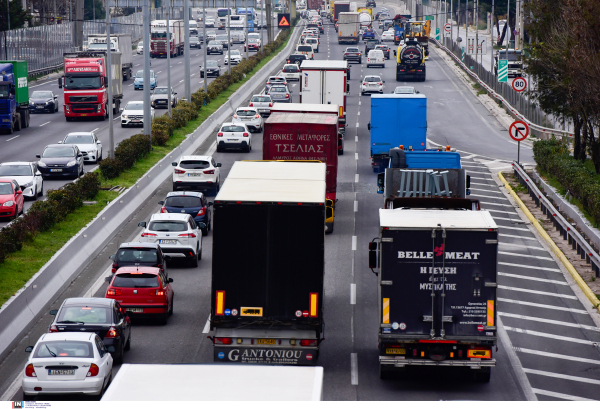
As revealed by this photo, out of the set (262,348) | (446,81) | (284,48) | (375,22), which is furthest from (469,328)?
(375,22)

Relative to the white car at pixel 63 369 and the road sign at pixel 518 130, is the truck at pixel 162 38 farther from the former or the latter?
the white car at pixel 63 369

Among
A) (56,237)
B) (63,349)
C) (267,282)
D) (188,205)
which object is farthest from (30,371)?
(188,205)

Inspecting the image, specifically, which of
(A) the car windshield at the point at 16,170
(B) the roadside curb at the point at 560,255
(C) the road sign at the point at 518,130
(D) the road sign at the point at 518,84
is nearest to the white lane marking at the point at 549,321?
(B) the roadside curb at the point at 560,255

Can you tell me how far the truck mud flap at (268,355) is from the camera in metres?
16.7

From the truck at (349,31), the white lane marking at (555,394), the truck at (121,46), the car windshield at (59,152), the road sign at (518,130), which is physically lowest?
the white lane marking at (555,394)

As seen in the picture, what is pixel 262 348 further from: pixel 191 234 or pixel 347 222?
pixel 347 222

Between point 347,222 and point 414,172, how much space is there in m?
6.19

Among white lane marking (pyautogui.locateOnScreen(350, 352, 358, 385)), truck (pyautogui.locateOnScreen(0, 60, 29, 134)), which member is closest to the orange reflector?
white lane marking (pyautogui.locateOnScreen(350, 352, 358, 385))

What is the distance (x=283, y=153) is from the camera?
30.1 metres

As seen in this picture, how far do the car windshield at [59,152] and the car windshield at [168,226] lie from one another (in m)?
14.2

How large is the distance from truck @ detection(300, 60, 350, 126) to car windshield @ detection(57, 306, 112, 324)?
3259 centimetres

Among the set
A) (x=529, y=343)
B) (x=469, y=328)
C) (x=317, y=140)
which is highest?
(x=317, y=140)

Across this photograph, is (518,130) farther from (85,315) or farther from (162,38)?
(162,38)

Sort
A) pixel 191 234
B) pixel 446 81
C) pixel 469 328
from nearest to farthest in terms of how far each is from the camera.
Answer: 1. pixel 469 328
2. pixel 191 234
3. pixel 446 81
